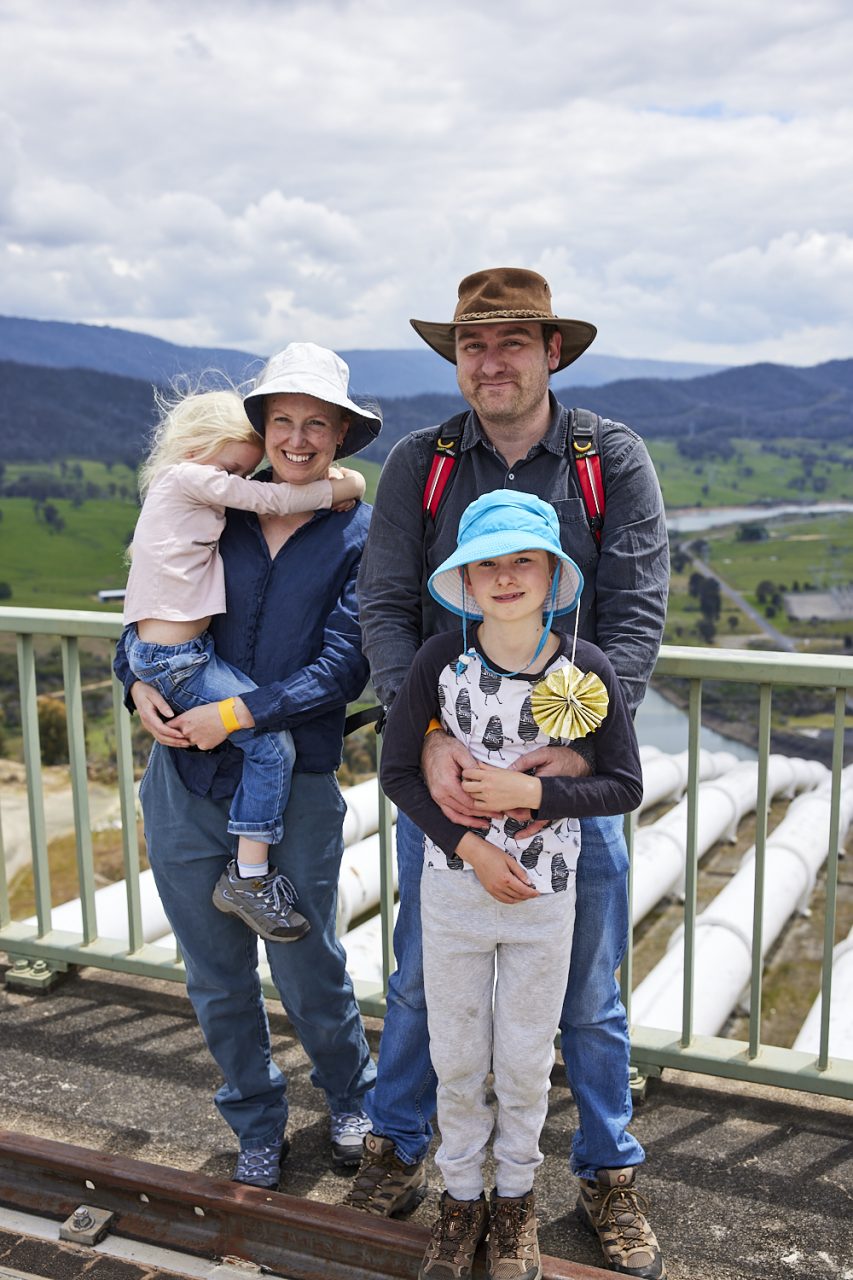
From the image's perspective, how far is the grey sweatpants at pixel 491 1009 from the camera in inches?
99.0

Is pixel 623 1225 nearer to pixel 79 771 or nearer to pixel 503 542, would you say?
pixel 503 542

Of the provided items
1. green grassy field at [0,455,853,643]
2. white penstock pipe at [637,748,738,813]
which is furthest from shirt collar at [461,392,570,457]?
green grassy field at [0,455,853,643]

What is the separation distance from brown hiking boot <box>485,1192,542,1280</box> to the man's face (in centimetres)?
192

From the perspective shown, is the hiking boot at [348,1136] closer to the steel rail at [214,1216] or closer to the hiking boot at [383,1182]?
the hiking boot at [383,1182]

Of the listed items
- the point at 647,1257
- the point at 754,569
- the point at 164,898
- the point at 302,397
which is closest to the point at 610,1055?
the point at 647,1257

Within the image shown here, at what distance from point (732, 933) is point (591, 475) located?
723 centimetres

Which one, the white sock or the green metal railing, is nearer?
the white sock

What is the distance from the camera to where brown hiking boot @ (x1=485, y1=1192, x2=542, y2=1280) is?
8.55 feet

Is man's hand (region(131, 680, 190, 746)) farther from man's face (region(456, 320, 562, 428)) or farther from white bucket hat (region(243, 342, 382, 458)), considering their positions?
man's face (region(456, 320, 562, 428))

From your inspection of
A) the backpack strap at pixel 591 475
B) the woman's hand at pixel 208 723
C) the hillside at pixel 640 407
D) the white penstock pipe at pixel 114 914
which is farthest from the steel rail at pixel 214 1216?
the hillside at pixel 640 407

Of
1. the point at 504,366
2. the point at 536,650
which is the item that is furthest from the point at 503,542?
the point at 504,366

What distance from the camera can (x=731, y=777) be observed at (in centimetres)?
1781

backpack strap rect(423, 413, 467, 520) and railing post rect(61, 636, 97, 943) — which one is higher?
backpack strap rect(423, 413, 467, 520)

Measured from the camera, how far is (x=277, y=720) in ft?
9.36
